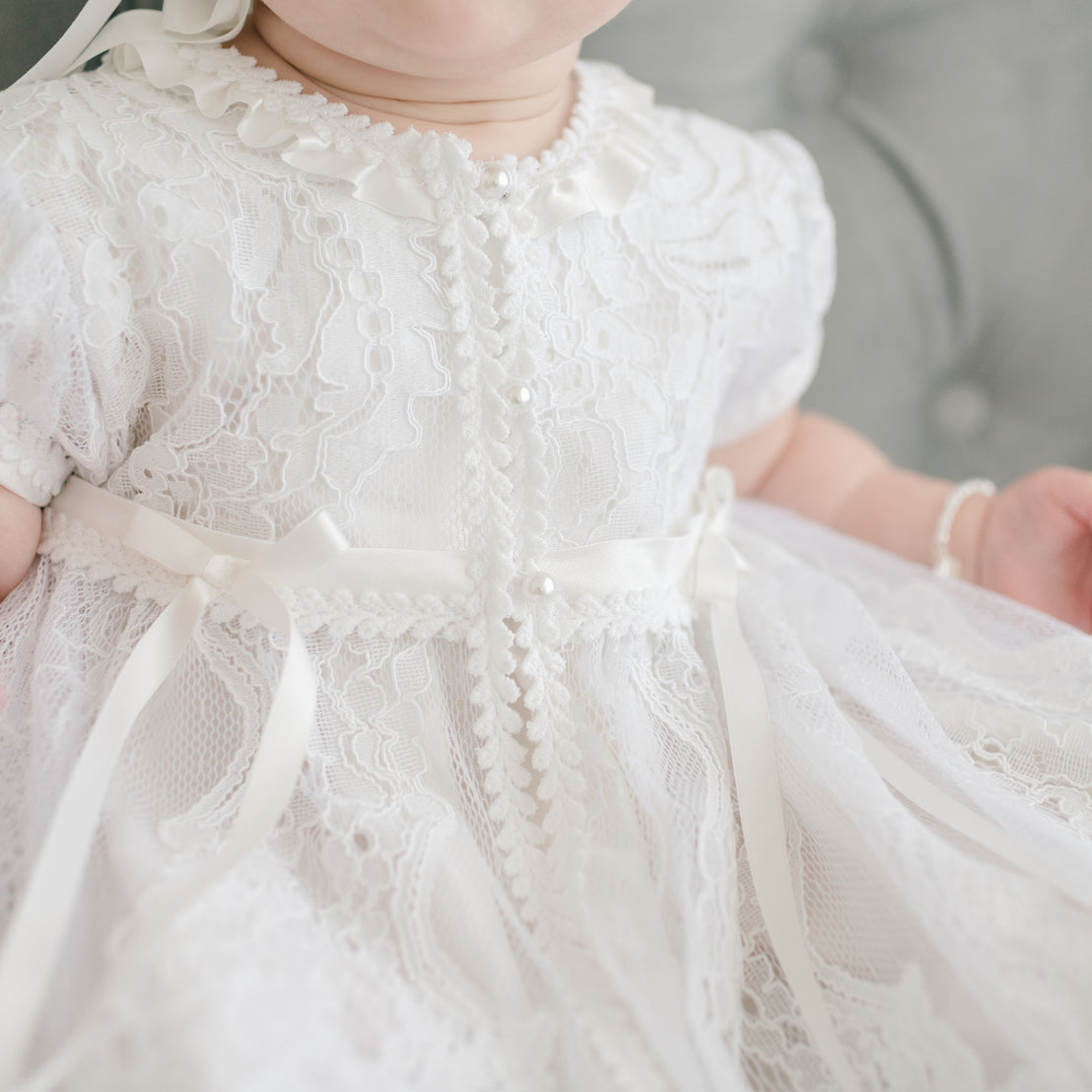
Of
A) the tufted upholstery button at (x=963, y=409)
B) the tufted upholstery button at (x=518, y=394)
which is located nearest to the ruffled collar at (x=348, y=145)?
the tufted upholstery button at (x=518, y=394)

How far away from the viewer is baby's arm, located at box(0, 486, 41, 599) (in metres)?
0.71

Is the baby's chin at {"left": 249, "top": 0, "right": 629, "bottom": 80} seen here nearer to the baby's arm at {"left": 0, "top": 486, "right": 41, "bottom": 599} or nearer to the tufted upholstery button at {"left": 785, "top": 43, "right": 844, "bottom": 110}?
the baby's arm at {"left": 0, "top": 486, "right": 41, "bottom": 599}

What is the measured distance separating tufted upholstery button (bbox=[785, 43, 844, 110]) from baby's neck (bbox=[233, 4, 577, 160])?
1.46 ft

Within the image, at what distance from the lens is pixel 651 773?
681 millimetres

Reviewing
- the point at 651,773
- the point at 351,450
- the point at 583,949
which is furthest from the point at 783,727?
the point at 351,450

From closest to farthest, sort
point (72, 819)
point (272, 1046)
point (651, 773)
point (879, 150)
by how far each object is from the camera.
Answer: point (272, 1046) < point (72, 819) < point (651, 773) < point (879, 150)

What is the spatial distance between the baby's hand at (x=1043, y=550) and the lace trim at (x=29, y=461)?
735mm

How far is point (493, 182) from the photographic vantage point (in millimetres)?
727

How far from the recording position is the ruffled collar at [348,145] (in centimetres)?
72

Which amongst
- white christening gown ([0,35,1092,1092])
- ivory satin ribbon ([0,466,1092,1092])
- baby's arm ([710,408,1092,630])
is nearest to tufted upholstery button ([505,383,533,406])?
white christening gown ([0,35,1092,1092])

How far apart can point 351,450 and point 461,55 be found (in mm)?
249

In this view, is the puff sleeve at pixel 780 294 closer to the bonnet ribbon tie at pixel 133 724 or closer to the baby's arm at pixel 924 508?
the baby's arm at pixel 924 508

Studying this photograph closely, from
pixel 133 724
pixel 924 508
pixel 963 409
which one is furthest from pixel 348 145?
pixel 963 409

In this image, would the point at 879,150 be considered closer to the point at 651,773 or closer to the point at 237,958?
the point at 651,773
